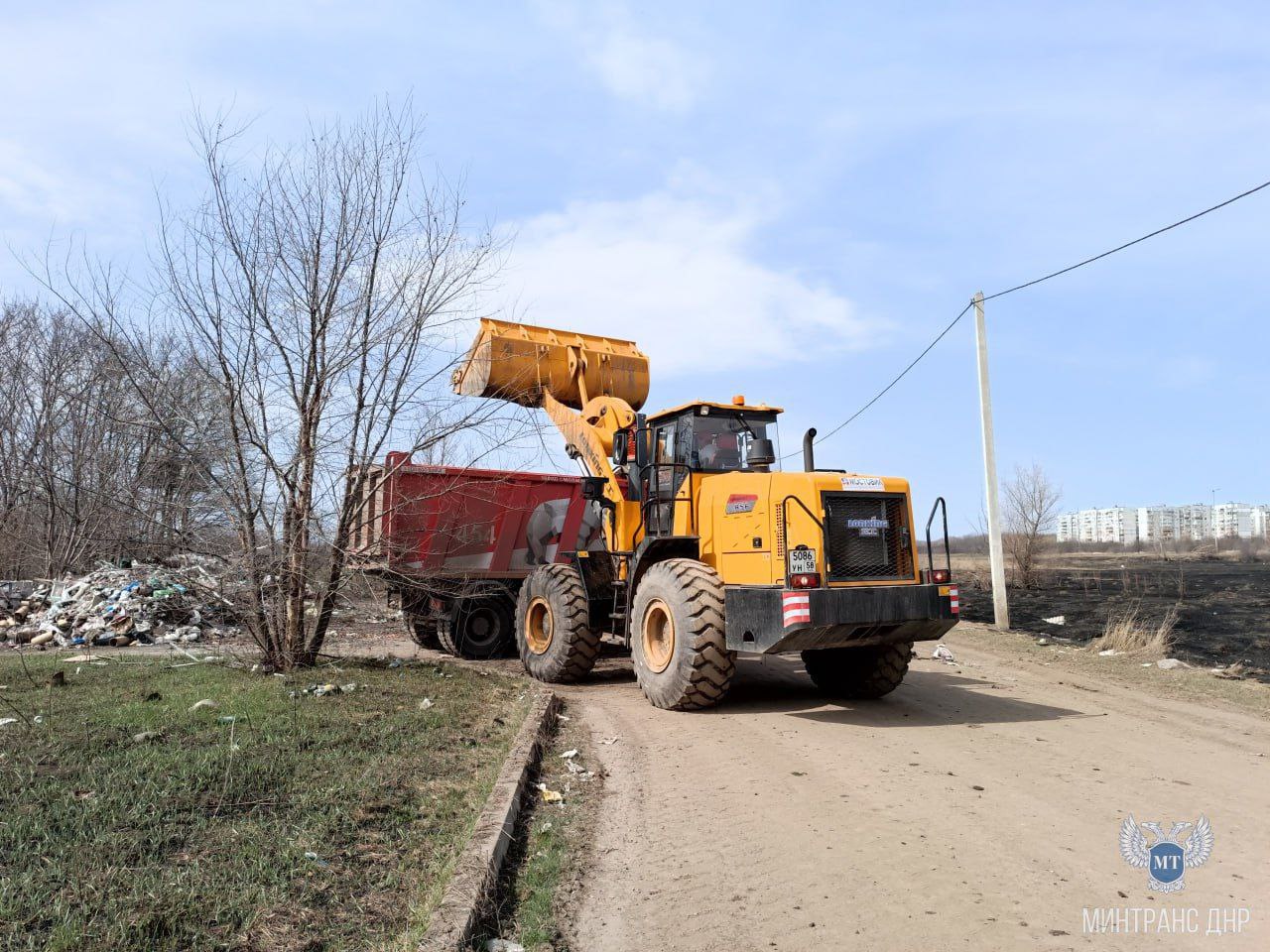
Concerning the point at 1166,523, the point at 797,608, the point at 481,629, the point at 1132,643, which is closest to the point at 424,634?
the point at 481,629

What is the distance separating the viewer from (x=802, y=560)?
8.02 metres

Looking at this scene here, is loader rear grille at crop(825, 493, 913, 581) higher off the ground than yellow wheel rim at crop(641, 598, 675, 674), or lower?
higher

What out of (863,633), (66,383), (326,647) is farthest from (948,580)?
(66,383)

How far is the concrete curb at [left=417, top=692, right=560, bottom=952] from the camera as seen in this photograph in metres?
3.42

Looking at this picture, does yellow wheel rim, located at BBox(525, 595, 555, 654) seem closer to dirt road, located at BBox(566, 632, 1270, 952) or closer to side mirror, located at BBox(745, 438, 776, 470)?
dirt road, located at BBox(566, 632, 1270, 952)

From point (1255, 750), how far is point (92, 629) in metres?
16.9

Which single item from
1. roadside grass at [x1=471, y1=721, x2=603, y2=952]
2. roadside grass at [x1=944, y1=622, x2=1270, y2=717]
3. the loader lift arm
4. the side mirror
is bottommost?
roadside grass at [x1=471, y1=721, x2=603, y2=952]

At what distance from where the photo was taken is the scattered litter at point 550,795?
5609 mm

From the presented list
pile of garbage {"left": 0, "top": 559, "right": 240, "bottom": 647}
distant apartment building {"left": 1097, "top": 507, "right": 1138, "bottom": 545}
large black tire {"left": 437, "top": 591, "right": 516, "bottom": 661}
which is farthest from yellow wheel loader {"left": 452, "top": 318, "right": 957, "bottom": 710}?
distant apartment building {"left": 1097, "top": 507, "right": 1138, "bottom": 545}

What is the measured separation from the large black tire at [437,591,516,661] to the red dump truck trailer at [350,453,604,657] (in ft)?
0.05

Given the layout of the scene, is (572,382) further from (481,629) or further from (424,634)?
(424,634)

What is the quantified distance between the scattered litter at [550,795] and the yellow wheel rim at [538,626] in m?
5.09

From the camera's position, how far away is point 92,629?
608 inches

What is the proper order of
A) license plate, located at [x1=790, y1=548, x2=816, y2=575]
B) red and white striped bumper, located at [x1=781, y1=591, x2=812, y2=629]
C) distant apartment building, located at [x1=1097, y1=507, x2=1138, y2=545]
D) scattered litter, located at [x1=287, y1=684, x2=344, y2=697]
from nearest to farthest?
red and white striped bumper, located at [x1=781, y1=591, x2=812, y2=629], license plate, located at [x1=790, y1=548, x2=816, y2=575], scattered litter, located at [x1=287, y1=684, x2=344, y2=697], distant apartment building, located at [x1=1097, y1=507, x2=1138, y2=545]
